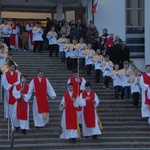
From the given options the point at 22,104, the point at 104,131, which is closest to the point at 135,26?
the point at 104,131

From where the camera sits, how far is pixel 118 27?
29.1m

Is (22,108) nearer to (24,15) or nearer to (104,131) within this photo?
(104,131)

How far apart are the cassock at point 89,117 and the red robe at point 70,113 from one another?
1.07 ft

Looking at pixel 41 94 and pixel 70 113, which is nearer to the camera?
pixel 70 113

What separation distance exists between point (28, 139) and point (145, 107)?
4094mm

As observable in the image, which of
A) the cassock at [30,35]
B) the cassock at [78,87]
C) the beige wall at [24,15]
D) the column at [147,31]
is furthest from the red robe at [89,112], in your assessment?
the beige wall at [24,15]

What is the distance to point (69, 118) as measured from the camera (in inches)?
701

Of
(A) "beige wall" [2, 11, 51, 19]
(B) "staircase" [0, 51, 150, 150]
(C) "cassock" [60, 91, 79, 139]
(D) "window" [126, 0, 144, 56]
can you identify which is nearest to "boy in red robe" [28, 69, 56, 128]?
(B) "staircase" [0, 51, 150, 150]

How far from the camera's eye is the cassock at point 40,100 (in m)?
18.7

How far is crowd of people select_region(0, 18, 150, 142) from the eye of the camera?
59.1 feet

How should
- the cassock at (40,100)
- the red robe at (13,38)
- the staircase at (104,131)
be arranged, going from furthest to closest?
1. the red robe at (13,38)
2. the cassock at (40,100)
3. the staircase at (104,131)

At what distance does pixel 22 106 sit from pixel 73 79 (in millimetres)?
1969

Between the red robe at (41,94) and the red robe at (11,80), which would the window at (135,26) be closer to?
the red robe at (11,80)

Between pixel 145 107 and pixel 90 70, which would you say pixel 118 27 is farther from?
pixel 145 107
